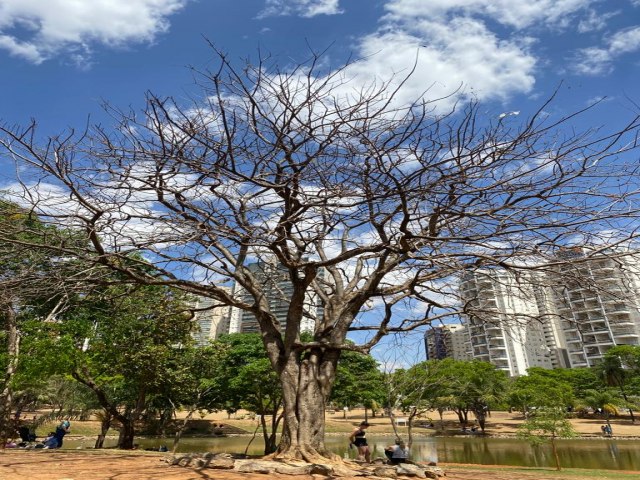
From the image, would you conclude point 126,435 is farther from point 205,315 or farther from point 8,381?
point 205,315

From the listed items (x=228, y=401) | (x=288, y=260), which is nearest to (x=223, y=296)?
(x=288, y=260)

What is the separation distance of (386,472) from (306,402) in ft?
5.26

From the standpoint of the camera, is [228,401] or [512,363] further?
[512,363]

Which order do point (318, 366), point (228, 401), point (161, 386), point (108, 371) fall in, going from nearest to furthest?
point (318, 366), point (108, 371), point (161, 386), point (228, 401)

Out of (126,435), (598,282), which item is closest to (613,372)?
(598,282)

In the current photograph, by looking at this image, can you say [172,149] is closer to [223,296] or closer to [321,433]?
[223,296]

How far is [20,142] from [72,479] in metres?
4.08

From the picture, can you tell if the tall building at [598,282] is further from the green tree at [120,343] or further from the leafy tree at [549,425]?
the leafy tree at [549,425]

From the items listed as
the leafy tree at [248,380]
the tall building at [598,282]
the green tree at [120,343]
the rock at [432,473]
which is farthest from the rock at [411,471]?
the leafy tree at [248,380]

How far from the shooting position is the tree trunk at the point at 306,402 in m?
6.68

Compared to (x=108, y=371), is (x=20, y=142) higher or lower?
higher

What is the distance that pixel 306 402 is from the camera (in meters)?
6.99

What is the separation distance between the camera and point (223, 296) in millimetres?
7691

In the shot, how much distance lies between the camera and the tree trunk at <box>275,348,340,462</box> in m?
6.68
